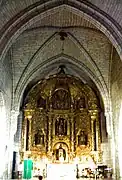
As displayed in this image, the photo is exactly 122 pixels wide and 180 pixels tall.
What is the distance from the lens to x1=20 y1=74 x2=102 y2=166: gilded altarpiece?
18.4 m

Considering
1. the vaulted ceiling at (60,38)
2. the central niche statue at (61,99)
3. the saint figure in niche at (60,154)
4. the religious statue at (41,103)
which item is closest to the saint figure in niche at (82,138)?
the saint figure in niche at (60,154)

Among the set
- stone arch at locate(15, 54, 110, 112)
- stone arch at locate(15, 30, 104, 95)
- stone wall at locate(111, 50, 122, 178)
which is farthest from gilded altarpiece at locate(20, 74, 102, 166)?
stone arch at locate(15, 30, 104, 95)

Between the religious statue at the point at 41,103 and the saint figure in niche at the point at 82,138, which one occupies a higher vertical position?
the religious statue at the point at 41,103

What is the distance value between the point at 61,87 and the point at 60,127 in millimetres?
3021

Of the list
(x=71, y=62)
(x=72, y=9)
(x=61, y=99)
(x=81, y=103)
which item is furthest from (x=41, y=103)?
(x=72, y=9)

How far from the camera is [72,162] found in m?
18.1

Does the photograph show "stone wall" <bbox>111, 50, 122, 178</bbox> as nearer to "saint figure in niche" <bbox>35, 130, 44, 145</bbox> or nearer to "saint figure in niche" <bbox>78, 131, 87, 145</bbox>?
"saint figure in niche" <bbox>78, 131, 87, 145</bbox>

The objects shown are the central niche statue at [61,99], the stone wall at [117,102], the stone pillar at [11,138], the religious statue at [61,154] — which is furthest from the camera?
the central niche statue at [61,99]

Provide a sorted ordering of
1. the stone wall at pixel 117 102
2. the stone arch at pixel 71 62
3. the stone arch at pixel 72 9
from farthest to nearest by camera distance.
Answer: the stone arch at pixel 71 62 → the stone wall at pixel 117 102 → the stone arch at pixel 72 9

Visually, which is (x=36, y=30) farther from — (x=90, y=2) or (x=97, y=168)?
(x=97, y=168)

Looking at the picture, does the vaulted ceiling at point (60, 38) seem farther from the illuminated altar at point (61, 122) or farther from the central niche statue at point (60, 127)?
the central niche statue at point (60, 127)

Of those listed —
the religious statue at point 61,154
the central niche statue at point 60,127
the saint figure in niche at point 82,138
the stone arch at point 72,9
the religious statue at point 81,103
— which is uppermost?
the stone arch at point 72,9

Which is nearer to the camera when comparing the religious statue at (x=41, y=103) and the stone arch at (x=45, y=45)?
the stone arch at (x=45, y=45)

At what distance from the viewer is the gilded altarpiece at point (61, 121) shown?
18422 mm
